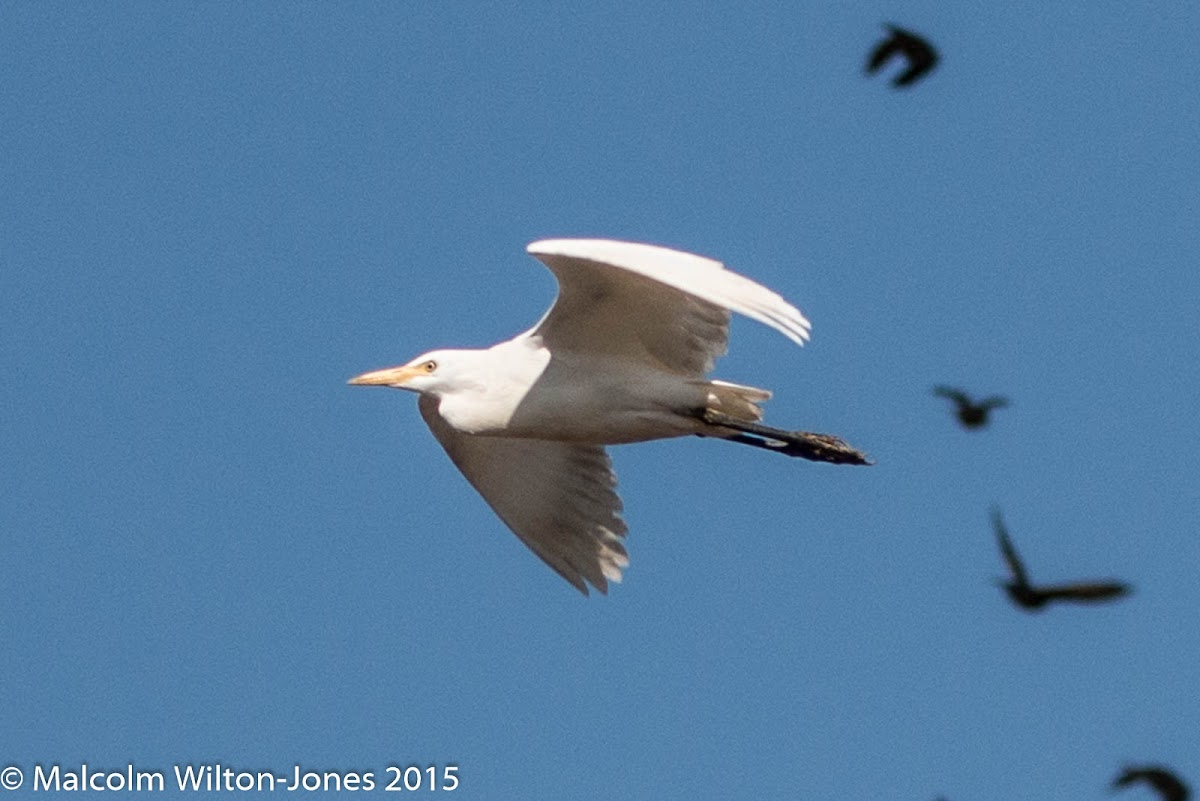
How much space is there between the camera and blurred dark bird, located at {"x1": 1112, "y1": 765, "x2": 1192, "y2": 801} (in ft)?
32.5

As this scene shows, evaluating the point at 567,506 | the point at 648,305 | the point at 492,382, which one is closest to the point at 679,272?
the point at 648,305

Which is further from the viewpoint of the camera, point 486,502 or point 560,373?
point 486,502

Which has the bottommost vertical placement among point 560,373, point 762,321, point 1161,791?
point 1161,791

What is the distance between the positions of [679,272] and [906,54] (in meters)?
1.81

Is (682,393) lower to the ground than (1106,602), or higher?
higher

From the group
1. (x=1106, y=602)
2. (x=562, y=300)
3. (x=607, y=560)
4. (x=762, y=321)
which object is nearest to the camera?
(x=1106, y=602)

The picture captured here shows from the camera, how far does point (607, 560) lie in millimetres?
16688

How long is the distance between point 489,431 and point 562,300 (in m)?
1.18

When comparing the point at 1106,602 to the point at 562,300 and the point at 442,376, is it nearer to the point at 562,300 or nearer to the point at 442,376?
the point at 562,300

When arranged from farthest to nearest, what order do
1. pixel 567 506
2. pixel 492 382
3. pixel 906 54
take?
pixel 567 506 < pixel 492 382 < pixel 906 54

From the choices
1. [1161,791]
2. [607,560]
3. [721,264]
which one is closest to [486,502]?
[607,560]

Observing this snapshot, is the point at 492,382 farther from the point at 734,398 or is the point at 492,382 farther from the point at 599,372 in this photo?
the point at 734,398

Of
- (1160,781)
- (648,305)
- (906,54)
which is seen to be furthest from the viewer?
(648,305)

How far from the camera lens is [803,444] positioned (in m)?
15.3
